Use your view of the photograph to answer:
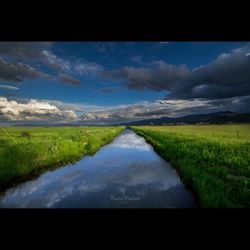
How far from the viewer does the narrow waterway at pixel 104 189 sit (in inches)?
212

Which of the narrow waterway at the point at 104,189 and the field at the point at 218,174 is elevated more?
the field at the point at 218,174

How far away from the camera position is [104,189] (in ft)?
20.8

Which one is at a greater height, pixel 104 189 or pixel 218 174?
pixel 218 174

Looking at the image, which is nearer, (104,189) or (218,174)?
(218,174)

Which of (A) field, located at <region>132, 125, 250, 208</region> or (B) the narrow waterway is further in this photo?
(B) the narrow waterway

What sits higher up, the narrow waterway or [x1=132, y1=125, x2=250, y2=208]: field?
[x1=132, y1=125, x2=250, y2=208]: field

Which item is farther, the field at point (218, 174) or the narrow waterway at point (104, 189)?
the narrow waterway at point (104, 189)

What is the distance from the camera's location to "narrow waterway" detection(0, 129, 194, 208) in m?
5.38
